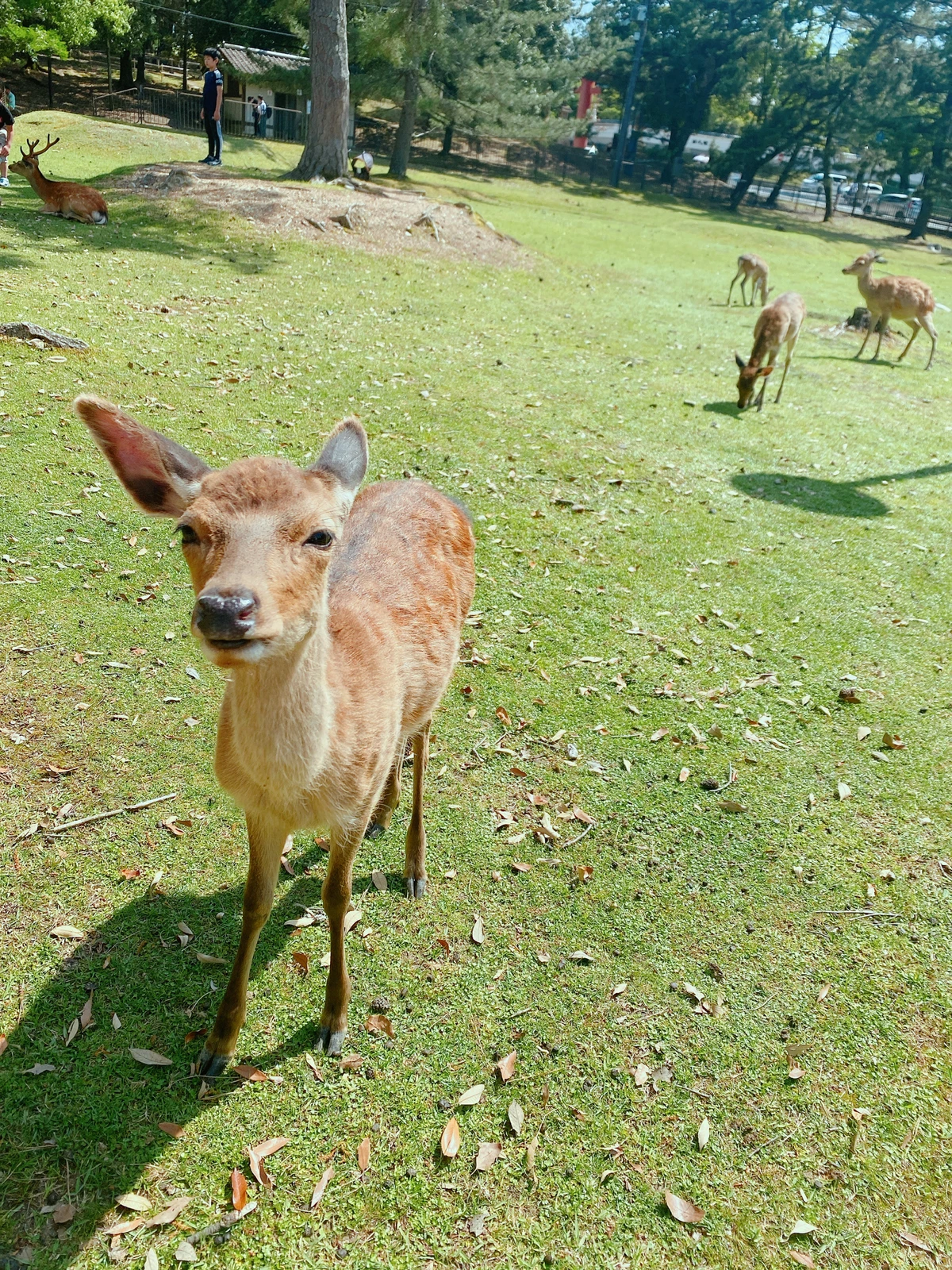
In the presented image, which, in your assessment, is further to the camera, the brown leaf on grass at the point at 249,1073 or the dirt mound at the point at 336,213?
the dirt mound at the point at 336,213

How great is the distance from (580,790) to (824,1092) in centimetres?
191

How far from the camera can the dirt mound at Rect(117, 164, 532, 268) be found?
52.4ft

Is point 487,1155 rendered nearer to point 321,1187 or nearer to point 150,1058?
point 321,1187

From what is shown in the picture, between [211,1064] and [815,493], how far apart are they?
8629 mm

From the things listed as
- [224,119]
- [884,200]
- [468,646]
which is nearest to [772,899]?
[468,646]

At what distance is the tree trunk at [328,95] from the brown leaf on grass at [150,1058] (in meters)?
18.5

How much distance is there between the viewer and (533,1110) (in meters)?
3.24

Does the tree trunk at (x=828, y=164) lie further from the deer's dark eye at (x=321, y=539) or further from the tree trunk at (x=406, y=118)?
the deer's dark eye at (x=321, y=539)

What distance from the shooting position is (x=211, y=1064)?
317 cm

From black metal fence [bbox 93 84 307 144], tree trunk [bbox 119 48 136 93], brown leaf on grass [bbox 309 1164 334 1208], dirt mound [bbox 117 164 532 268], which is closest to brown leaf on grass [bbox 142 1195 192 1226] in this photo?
brown leaf on grass [bbox 309 1164 334 1208]

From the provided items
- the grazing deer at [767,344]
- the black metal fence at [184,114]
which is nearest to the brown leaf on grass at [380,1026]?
the grazing deer at [767,344]

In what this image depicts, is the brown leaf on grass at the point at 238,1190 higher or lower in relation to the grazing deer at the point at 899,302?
lower

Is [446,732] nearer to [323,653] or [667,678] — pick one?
[667,678]

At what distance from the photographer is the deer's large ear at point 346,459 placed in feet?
9.45
